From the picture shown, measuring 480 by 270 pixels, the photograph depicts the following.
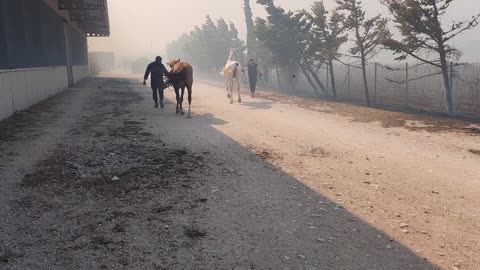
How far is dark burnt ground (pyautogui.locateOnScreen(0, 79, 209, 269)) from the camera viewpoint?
3520 mm

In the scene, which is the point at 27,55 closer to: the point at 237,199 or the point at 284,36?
the point at 237,199

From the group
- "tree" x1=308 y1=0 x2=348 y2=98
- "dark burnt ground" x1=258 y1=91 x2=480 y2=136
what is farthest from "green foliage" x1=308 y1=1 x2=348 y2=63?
"dark burnt ground" x1=258 y1=91 x2=480 y2=136

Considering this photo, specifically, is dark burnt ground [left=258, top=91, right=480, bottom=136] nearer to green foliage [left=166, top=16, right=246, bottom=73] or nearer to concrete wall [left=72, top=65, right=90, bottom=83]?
concrete wall [left=72, top=65, right=90, bottom=83]

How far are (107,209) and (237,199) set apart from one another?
167 centimetres

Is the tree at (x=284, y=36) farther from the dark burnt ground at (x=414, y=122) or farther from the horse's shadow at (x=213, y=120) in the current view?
the horse's shadow at (x=213, y=120)

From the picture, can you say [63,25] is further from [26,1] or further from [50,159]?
[50,159]

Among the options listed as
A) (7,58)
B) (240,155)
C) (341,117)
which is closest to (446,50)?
(341,117)

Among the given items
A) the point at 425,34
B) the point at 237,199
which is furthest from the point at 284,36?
the point at 237,199

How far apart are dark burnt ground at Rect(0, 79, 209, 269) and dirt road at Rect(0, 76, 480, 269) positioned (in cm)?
2

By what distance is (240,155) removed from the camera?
7.24 metres

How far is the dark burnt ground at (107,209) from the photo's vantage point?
3.52 metres

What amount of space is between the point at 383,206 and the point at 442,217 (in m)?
0.68

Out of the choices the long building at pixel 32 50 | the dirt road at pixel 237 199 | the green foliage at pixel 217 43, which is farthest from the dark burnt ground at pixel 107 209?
the green foliage at pixel 217 43

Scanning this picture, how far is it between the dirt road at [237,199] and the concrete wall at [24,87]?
7.13 feet
